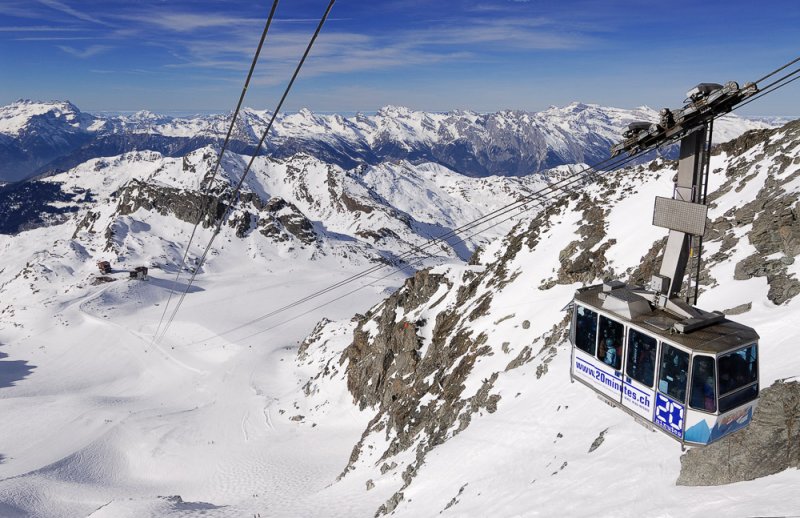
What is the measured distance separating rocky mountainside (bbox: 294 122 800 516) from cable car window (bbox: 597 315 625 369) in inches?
130

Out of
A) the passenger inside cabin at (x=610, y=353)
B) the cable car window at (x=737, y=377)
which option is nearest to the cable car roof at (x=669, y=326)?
the cable car window at (x=737, y=377)

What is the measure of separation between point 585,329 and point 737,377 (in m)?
4.21

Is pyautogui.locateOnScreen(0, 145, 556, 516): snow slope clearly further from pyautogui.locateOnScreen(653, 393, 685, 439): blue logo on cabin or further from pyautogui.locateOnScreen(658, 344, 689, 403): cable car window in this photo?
pyautogui.locateOnScreen(658, 344, 689, 403): cable car window

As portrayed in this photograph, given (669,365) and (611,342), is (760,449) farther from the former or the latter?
(611,342)

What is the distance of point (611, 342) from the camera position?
13.6 metres

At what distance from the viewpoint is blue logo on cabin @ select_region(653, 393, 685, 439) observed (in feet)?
38.2

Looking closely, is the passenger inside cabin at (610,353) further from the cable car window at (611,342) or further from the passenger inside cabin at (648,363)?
the passenger inside cabin at (648,363)

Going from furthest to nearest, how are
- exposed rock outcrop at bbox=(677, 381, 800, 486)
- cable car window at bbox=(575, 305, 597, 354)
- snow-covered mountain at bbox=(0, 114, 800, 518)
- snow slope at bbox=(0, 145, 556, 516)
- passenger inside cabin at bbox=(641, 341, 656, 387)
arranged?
1. snow slope at bbox=(0, 145, 556, 516)
2. snow-covered mountain at bbox=(0, 114, 800, 518)
3. cable car window at bbox=(575, 305, 597, 354)
4. passenger inside cabin at bbox=(641, 341, 656, 387)
5. exposed rock outcrop at bbox=(677, 381, 800, 486)

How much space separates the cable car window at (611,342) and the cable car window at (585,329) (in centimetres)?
31

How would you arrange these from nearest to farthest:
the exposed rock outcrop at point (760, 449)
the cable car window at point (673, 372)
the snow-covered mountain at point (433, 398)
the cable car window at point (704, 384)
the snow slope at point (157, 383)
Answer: the cable car window at point (704, 384), the cable car window at point (673, 372), the exposed rock outcrop at point (760, 449), the snow-covered mountain at point (433, 398), the snow slope at point (157, 383)

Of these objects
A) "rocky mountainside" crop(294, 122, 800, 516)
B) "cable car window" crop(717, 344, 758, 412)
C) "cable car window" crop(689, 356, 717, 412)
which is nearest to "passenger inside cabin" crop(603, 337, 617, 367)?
"cable car window" crop(689, 356, 717, 412)

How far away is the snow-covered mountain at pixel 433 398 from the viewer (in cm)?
1467

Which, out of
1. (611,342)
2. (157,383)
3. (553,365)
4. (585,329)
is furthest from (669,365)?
(157,383)

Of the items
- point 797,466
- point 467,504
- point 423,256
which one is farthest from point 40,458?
point 423,256
